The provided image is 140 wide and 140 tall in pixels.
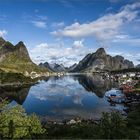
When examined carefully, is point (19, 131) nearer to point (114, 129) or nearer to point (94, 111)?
point (114, 129)

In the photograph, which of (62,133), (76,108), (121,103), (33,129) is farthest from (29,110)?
(33,129)

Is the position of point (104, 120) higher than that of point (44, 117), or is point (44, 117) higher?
point (104, 120)

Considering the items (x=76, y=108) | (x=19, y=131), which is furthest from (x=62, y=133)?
(x=76, y=108)

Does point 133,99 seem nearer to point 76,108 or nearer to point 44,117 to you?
point 76,108

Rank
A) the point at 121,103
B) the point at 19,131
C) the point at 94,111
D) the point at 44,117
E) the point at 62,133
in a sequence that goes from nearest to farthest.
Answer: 1. the point at 19,131
2. the point at 62,133
3. the point at 44,117
4. the point at 94,111
5. the point at 121,103

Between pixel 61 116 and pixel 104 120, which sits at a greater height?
pixel 104 120

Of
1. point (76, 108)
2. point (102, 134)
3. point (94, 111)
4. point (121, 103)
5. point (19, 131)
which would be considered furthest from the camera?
point (121, 103)

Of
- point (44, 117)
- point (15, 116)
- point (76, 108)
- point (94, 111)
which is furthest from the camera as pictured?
point (76, 108)

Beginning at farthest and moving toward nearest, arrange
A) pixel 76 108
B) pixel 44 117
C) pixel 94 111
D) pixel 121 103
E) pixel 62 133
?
1. pixel 121 103
2. pixel 76 108
3. pixel 94 111
4. pixel 44 117
5. pixel 62 133

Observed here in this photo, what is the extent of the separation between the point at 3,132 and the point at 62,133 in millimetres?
24177

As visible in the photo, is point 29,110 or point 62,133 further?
point 29,110

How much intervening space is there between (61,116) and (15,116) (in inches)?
2548

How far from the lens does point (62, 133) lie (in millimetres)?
71062

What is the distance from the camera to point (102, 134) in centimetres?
4759
